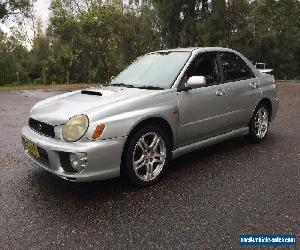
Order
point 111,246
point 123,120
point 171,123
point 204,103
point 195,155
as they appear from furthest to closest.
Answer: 1. point 195,155
2. point 204,103
3. point 171,123
4. point 123,120
5. point 111,246

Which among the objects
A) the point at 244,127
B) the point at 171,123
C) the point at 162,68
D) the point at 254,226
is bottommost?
the point at 254,226

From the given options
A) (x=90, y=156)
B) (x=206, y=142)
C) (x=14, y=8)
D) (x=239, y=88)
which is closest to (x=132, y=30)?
(x=14, y=8)

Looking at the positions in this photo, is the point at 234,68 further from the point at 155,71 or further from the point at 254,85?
the point at 155,71

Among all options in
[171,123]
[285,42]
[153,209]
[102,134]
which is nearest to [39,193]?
[102,134]

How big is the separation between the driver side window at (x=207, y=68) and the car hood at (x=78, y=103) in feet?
2.59

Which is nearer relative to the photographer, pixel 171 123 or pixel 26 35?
pixel 171 123

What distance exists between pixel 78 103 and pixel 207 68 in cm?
194

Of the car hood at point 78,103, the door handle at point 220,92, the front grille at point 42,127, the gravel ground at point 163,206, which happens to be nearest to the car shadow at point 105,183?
the gravel ground at point 163,206

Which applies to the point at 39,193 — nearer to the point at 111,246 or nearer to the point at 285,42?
the point at 111,246

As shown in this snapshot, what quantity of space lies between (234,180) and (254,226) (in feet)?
3.65

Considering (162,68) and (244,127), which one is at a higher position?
(162,68)

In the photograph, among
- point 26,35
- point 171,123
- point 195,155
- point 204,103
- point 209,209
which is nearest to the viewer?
point 209,209

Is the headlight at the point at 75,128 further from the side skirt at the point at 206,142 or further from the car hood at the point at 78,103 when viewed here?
the side skirt at the point at 206,142

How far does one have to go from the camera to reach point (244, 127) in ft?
18.3
